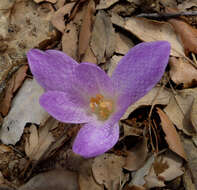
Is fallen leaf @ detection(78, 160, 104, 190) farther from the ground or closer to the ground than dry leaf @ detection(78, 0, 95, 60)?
closer to the ground

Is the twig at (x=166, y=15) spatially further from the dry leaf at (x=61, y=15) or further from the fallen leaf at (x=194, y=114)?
the fallen leaf at (x=194, y=114)

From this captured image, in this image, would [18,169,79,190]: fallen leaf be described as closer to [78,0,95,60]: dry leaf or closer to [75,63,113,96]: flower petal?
[75,63,113,96]: flower petal

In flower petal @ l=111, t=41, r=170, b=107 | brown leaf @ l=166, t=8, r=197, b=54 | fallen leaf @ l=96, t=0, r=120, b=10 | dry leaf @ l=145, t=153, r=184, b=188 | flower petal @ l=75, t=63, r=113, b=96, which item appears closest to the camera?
flower petal @ l=111, t=41, r=170, b=107

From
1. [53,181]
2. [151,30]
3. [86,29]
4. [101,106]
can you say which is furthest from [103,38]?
[53,181]

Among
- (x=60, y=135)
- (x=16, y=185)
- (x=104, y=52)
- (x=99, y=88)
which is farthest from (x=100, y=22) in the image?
(x=16, y=185)

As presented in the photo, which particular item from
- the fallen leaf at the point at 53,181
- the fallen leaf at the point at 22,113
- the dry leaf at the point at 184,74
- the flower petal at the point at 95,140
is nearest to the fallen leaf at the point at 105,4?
the dry leaf at the point at 184,74

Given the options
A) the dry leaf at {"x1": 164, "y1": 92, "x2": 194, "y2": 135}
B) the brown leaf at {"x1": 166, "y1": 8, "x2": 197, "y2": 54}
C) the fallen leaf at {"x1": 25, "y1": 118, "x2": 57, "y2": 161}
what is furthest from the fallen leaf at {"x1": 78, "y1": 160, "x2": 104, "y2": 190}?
the brown leaf at {"x1": 166, "y1": 8, "x2": 197, "y2": 54}

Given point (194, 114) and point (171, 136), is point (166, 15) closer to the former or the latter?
point (194, 114)
